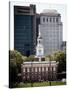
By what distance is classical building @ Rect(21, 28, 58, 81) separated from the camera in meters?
3.53

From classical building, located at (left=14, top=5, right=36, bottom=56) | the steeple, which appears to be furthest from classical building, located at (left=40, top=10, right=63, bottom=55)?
classical building, located at (left=14, top=5, right=36, bottom=56)

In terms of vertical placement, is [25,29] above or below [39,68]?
above

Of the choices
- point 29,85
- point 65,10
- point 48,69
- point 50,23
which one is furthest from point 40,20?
point 29,85

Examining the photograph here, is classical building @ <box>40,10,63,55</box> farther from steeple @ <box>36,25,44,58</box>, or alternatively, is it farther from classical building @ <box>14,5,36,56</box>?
classical building @ <box>14,5,36,56</box>

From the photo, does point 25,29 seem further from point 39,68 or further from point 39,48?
point 39,68

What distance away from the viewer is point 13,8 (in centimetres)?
343

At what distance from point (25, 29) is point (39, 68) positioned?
0.63m

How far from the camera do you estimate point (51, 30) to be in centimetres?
363

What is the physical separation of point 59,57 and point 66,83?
422 mm

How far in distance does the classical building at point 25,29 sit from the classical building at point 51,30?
0.51ft

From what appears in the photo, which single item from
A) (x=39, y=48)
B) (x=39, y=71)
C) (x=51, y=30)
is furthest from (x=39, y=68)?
(x=51, y=30)

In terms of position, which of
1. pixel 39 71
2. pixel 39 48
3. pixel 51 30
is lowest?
pixel 39 71

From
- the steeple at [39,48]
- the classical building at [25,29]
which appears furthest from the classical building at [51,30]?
the classical building at [25,29]

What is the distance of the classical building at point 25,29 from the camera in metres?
3.46
